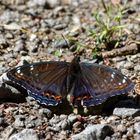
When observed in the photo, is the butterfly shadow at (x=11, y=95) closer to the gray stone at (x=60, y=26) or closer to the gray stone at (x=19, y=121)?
the gray stone at (x=19, y=121)

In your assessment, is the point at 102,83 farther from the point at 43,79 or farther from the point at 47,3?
Answer: the point at 47,3

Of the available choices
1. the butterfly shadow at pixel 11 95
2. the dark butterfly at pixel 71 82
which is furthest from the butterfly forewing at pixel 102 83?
the butterfly shadow at pixel 11 95

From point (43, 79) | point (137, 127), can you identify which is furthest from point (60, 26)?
point (137, 127)

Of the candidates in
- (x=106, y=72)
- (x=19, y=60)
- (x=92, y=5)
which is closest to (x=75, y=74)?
(x=106, y=72)

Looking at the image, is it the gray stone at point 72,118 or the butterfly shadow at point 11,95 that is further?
the butterfly shadow at point 11,95

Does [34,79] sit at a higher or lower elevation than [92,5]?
lower

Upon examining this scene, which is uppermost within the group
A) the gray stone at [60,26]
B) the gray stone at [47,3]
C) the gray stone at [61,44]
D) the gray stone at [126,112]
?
the gray stone at [47,3]

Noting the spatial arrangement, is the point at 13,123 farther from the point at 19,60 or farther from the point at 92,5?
the point at 92,5
